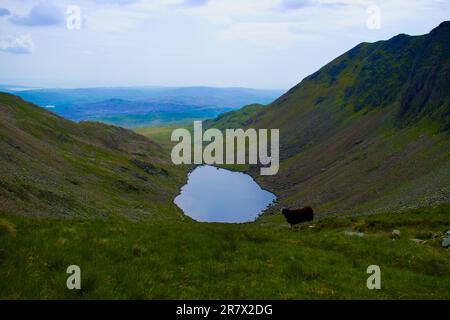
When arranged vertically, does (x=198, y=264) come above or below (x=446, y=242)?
below

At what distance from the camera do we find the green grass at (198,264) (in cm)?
1252

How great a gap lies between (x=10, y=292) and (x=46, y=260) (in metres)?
2.76

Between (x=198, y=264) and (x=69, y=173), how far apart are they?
86450 mm

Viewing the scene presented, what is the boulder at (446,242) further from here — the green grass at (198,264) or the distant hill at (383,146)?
the distant hill at (383,146)

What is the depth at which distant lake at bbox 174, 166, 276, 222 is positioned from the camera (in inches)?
4476

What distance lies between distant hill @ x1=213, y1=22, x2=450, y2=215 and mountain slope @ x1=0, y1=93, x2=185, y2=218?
4044 centimetres

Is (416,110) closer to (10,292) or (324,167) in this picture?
(324,167)

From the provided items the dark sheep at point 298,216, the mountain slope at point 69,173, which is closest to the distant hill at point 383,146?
the dark sheep at point 298,216

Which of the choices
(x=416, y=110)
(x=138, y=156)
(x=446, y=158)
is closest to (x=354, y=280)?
(x=446, y=158)

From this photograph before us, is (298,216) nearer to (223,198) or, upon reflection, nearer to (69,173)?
(69,173)

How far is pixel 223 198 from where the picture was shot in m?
140

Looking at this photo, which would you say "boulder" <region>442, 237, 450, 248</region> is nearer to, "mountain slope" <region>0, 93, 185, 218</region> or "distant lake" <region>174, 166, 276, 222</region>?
"mountain slope" <region>0, 93, 185, 218</region>

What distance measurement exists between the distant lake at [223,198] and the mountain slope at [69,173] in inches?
230

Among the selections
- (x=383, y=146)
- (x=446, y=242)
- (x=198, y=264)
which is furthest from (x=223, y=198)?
(x=198, y=264)
